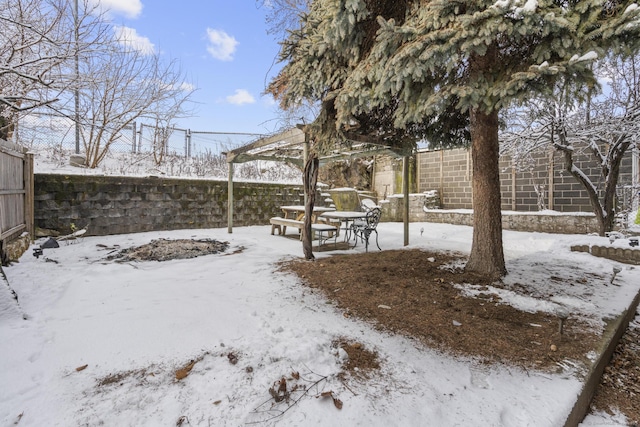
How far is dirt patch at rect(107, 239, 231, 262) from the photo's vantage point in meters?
4.43

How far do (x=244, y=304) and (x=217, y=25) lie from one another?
23.6 feet

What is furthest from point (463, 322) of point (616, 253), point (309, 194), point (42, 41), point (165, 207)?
point (165, 207)

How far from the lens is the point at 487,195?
12.1 feet

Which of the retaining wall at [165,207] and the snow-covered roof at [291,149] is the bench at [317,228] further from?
the retaining wall at [165,207]

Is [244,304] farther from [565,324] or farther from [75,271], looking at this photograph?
[565,324]

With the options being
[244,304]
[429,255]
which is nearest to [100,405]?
[244,304]

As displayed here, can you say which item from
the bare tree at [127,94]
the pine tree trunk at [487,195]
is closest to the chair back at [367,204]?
the pine tree trunk at [487,195]

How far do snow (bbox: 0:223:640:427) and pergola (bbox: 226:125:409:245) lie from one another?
2413 millimetres

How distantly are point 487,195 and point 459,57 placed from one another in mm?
1900

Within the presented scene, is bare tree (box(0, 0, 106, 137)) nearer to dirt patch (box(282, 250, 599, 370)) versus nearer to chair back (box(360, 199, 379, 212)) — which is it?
dirt patch (box(282, 250, 599, 370))

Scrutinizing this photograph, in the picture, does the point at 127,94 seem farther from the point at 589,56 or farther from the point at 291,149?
the point at 589,56

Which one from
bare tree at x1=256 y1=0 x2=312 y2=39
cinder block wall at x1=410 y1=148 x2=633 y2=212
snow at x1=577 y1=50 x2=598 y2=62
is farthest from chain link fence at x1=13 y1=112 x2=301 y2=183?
snow at x1=577 y1=50 x2=598 y2=62

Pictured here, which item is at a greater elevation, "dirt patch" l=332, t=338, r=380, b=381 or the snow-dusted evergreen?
the snow-dusted evergreen

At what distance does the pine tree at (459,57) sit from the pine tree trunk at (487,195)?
1cm
